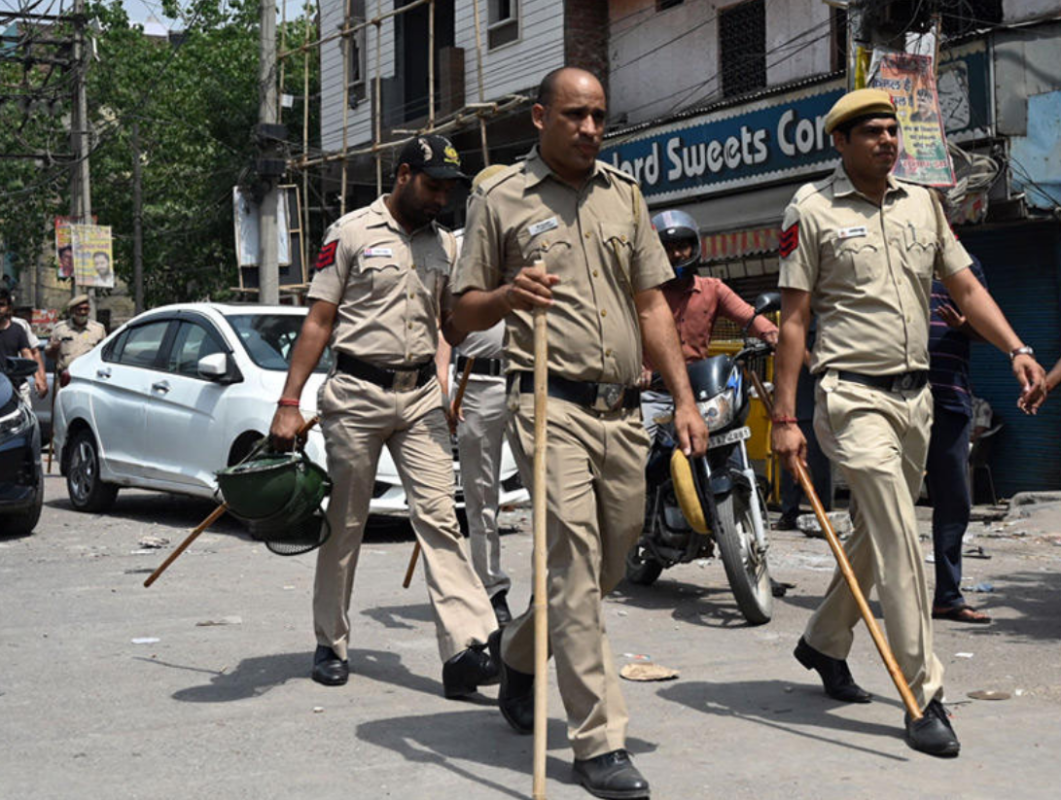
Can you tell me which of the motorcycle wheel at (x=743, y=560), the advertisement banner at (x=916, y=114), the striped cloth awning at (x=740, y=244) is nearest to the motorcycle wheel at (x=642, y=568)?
the motorcycle wheel at (x=743, y=560)

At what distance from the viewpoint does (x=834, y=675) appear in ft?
18.1

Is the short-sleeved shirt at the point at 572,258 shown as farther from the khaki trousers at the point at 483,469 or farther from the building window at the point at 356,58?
the building window at the point at 356,58

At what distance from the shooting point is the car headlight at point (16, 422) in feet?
34.0

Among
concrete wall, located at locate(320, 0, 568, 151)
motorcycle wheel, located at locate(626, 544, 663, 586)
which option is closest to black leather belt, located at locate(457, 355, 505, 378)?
motorcycle wheel, located at locate(626, 544, 663, 586)

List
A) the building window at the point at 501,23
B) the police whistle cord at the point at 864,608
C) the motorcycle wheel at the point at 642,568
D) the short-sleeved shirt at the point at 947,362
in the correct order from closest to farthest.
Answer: the police whistle cord at the point at 864,608, the short-sleeved shirt at the point at 947,362, the motorcycle wheel at the point at 642,568, the building window at the point at 501,23

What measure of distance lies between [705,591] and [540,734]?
4.33 meters

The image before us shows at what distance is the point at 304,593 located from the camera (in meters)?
8.18

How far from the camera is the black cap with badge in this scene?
228 inches

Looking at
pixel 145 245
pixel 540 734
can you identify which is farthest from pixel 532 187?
pixel 145 245

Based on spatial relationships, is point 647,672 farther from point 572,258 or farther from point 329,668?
point 572,258

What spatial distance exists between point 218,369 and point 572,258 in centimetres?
650

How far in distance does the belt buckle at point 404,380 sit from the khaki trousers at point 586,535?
A: 4.38 ft

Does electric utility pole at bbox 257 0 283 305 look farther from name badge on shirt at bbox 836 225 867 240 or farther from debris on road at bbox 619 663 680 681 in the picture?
name badge on shirt at bbox 836 225 867 240

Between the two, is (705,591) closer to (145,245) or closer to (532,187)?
(532,187)
